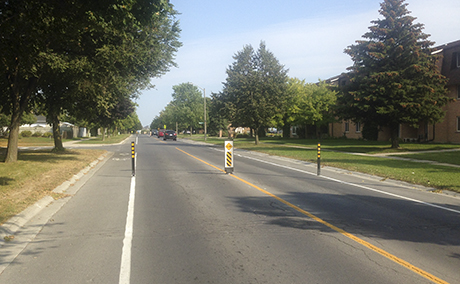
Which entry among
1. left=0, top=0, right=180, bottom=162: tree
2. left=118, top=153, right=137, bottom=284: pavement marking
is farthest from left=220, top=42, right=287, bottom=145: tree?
left=118, top=153, right=137, bottom=284: pavement marking

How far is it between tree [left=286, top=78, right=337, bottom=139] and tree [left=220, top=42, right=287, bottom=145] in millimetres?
7261

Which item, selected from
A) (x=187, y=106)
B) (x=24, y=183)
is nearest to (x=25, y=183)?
(x=24, y=183)

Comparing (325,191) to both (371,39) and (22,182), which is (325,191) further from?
(371,39)

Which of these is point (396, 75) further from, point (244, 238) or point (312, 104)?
point (244, 238)

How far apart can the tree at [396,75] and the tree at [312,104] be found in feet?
54.6

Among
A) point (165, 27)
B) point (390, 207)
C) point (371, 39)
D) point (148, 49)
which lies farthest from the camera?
point (371, 39)

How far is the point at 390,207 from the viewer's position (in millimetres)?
8664

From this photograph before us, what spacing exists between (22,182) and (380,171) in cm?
1330

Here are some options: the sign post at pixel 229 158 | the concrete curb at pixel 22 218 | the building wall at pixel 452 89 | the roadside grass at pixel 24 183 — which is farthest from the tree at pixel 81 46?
the building wall at pixel 452 89

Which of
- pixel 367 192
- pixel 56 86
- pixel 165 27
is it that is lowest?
pixel 367 192

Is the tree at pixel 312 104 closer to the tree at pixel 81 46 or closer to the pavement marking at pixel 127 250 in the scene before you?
the tree at pixel 81 46

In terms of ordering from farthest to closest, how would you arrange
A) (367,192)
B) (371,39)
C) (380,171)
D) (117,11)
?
1. (371,39)
2. (380,171)
3. (367,192)
4. (117,11)

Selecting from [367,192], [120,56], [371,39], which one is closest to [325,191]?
[367,192]

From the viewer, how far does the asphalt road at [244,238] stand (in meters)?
4.63
